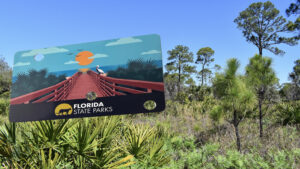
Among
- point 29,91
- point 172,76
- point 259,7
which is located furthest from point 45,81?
point 172,76

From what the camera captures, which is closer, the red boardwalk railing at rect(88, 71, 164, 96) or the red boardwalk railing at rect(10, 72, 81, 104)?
the red boardwalk railing at rect(88, 71, 164, 96)

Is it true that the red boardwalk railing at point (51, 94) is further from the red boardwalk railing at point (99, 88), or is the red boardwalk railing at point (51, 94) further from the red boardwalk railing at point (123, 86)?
the red boardwalk railing at point (123, 86)

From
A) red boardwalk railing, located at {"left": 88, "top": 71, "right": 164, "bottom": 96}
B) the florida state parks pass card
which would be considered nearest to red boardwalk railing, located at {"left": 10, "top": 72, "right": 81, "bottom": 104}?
the florida state parks pass card

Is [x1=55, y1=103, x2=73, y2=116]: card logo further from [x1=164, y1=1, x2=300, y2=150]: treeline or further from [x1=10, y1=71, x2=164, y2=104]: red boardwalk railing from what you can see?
[x1=164, y1=1, x2=300, y2=150]: treeline

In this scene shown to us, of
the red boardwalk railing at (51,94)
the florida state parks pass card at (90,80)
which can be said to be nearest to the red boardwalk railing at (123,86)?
the florida state parks pass card at (90,80)

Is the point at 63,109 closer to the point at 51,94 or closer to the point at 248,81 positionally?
the point at 51,94

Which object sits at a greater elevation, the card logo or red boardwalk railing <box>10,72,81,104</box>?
red boardwalk railing <box>10,72,81,104</box>

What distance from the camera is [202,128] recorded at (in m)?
6.70

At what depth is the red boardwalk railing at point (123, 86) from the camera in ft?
5.13

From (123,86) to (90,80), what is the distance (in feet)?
0.98

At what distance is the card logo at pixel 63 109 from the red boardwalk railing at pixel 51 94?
6 centimetres

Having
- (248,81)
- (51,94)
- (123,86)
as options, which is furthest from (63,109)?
(248,81)

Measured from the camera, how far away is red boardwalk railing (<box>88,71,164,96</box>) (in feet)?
5.13

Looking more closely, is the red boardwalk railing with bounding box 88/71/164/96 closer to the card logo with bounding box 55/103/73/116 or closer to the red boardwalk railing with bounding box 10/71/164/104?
the red boardwalk railing with bounding box 10/71/164/104
